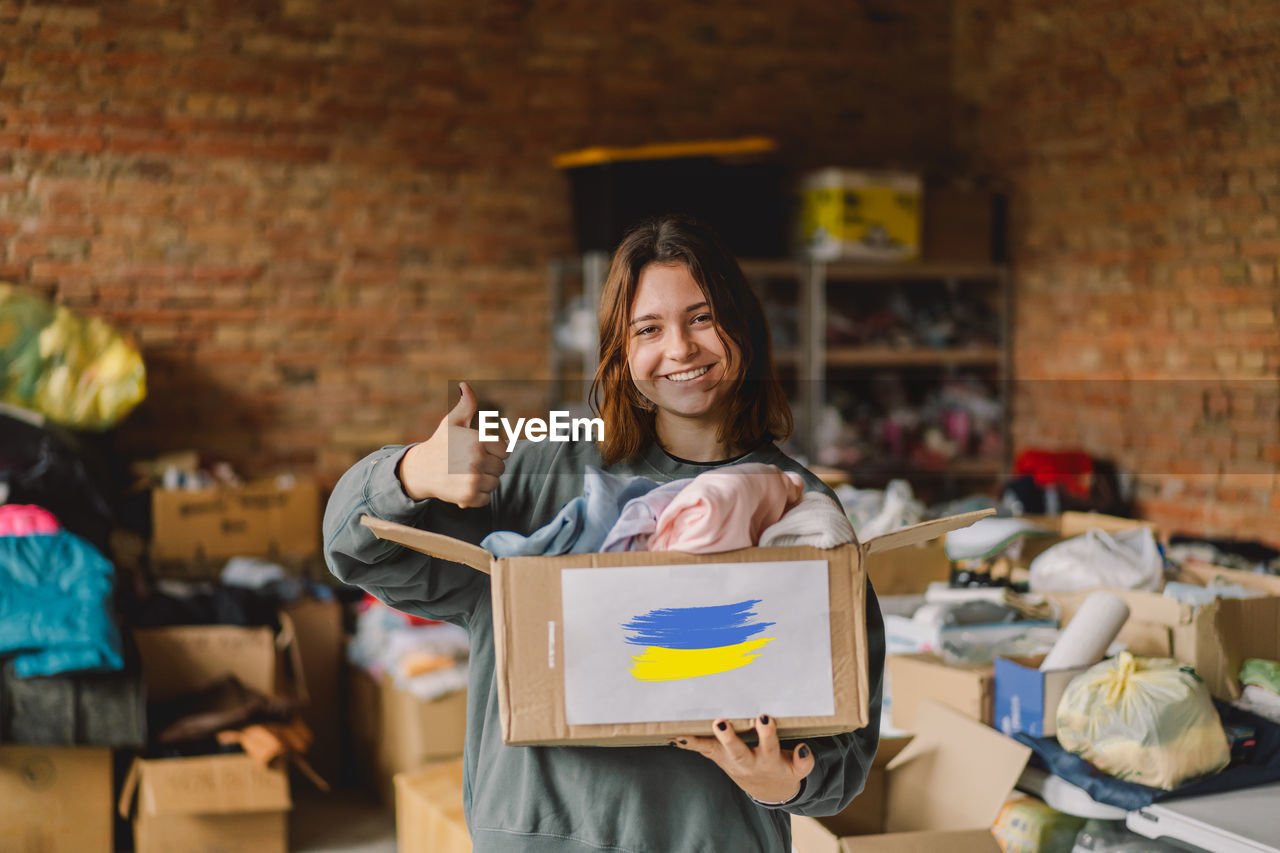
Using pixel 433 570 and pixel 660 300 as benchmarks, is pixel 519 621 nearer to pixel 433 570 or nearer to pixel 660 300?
pixel 433 570

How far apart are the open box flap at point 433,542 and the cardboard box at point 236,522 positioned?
2.89 meters

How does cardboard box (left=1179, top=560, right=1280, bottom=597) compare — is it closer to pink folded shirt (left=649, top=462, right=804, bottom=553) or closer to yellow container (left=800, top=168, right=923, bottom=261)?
pink folded shirt (left=649, top=462, right=804, bottom=553)

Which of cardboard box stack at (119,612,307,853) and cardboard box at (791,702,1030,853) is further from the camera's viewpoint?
cardboard box stack at (119,612,307,853)

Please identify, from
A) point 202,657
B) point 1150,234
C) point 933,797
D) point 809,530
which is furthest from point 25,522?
point 1150,234

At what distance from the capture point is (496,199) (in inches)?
173

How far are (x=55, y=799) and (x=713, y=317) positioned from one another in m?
2.66

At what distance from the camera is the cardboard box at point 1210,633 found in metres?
2.08

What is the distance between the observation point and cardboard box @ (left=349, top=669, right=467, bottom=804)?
126 inches

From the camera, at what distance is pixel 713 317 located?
1236 millimetres

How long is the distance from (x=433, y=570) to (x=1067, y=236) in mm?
3771

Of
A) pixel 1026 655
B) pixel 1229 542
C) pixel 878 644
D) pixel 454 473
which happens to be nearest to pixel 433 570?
pixel 454 473

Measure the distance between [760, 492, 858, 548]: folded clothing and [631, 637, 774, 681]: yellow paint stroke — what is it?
114 mm

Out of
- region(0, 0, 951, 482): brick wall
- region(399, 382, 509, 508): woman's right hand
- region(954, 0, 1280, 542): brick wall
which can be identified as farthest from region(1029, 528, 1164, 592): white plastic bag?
region(0, 0, 951, 482): brick wall

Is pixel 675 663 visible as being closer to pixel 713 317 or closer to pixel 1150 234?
pixel 713 317
